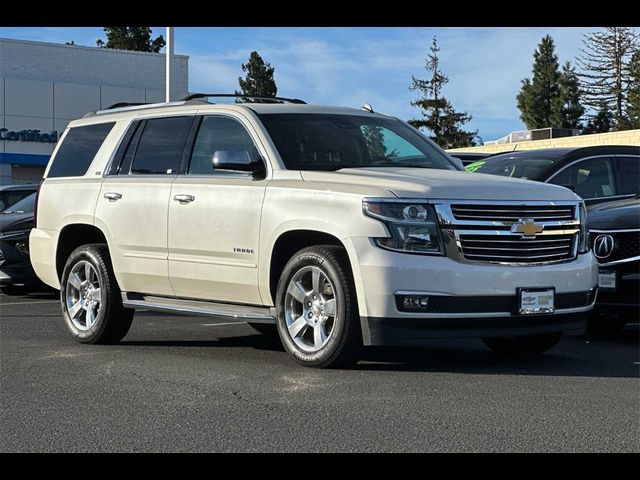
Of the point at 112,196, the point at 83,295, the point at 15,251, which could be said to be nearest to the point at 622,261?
the point at 112,196

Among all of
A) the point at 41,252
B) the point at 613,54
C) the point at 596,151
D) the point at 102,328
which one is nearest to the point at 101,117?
the point at 41,252

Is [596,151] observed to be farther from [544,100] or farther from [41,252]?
[544,100]

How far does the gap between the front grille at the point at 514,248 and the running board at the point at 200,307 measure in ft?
5.24

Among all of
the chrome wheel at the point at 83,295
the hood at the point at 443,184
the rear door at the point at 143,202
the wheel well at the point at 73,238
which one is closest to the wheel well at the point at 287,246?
the hood at the point at 443,184

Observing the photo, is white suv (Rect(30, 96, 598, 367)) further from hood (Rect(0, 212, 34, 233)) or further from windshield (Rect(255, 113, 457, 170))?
hood (Rect(0, 212, 34, 233))

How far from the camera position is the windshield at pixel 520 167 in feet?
A: 32.8

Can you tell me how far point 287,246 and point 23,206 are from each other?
24.8ft

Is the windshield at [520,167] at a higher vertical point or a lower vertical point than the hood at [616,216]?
Answer: higher

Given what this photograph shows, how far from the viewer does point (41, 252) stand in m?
9.20

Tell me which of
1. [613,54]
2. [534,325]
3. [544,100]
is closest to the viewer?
[534,325]

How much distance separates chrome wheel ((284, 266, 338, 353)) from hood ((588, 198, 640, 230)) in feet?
9.75

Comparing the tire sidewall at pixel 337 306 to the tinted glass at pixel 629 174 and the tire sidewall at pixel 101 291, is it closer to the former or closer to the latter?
the tire sidewall at pixel 101 291

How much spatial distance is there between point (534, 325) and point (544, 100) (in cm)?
7823

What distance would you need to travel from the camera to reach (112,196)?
8.38 meters
